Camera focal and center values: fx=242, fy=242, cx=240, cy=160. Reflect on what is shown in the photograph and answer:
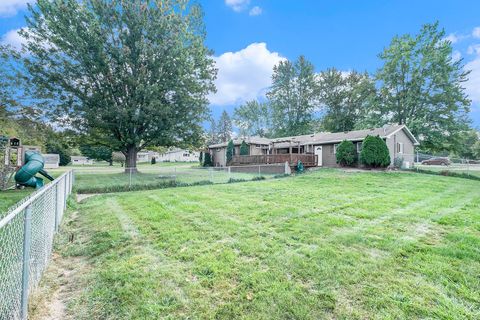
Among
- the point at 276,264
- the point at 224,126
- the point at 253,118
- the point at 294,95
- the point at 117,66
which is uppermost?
the point at 294,95

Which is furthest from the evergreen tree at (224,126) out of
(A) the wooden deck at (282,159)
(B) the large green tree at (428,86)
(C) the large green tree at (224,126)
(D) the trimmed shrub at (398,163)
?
(D) the trimmed shrub at (398,163)

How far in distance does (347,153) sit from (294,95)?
2213 centimetres

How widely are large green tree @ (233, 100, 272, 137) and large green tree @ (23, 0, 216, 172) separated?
97.6 feet

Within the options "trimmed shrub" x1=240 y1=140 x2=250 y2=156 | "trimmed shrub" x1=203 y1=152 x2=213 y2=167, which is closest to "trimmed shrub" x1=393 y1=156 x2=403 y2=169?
"trimmed shrub" x1=240 y1=140 x2=250 y2=156

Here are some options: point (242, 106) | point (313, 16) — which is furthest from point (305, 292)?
point (242, 106)

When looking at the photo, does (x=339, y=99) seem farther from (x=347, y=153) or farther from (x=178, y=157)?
(x=178, y=157)

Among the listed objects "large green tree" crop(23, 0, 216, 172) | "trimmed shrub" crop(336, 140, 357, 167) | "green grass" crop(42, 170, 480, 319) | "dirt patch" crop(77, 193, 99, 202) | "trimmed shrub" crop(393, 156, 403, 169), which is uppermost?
"large green tree" crop(23, 0, 216, 172)

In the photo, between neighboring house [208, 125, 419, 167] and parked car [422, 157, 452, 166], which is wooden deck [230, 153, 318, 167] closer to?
neighboring house [208, 125, 419, 167]

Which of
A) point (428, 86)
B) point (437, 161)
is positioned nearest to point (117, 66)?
point (428, 86)

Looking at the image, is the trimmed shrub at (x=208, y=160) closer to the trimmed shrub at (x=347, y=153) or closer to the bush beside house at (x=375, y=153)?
the trimmed shrub at (x=347, y=153)

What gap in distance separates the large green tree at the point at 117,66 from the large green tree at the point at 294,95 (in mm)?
22152

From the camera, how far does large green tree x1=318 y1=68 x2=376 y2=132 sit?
3534cm

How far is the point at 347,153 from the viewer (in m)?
19.0

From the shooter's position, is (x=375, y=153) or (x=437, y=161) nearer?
(x=375, y=153)
